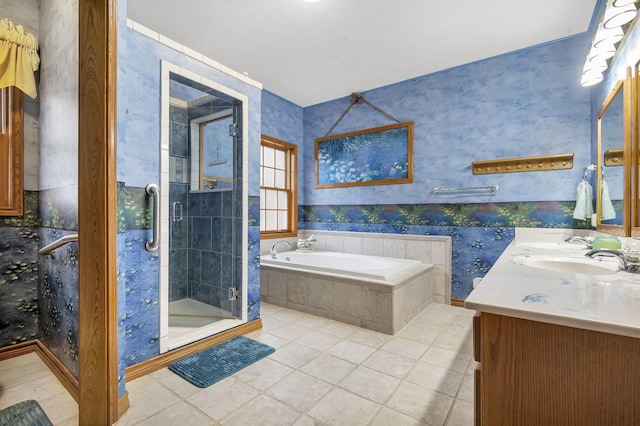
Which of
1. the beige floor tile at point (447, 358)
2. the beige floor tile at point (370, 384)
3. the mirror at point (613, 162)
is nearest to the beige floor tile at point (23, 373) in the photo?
the beige floor tile at point (370, 384)

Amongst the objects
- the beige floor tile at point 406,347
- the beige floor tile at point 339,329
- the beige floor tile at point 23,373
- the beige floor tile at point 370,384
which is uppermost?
the beige floor tile at point 23,373

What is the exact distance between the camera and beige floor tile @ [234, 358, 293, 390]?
1.82m

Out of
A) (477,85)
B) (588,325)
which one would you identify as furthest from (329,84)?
(588,325)

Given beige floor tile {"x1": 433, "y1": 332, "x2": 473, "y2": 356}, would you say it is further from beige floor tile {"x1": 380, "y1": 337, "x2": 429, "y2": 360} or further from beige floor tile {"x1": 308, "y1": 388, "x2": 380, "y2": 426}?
beige floor tile {"x1": 308, "y1": 388, "x2": 380, "y2": 426}

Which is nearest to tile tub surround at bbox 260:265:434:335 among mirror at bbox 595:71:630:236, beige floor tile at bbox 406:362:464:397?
A: beige floor tile at bbox 406:362:464:397

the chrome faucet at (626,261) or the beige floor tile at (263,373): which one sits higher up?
the chrome faucet at (626,261)

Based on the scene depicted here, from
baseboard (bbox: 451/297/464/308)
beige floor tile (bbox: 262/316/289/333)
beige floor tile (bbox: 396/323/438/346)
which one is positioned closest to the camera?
beige floor tile (bbox: 396/323/438/346)

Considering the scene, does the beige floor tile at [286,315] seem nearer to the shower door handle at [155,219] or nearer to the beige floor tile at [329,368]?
the beige floor tile at [329,368]

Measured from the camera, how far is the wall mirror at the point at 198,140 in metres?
3.02

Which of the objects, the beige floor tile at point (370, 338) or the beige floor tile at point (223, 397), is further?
the beige floor tile at point (370, 338)

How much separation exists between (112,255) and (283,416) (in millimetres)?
1178

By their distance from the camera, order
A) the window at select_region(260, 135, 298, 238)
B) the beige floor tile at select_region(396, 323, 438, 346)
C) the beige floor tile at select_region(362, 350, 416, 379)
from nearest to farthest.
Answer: the beige floor tile at select_region(362, 350, 416, 379)
the beige floor tile at select_region(396, 323, 438, 346)
the window at select_region(260, 135, 298, 238)

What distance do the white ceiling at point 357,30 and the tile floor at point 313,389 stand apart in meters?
2.79

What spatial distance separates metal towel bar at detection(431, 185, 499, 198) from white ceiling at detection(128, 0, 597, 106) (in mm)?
1431
